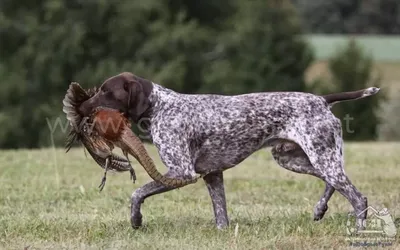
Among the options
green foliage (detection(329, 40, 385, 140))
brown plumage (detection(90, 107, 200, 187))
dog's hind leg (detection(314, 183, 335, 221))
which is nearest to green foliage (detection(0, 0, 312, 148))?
green foliage (detection(329, 40, 385, 140))

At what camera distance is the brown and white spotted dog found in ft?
24.6

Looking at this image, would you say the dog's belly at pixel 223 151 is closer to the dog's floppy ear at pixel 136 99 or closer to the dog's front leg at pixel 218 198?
the dog's front leg at pixel 218 198

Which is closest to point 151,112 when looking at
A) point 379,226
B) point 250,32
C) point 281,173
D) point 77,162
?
point 379,226

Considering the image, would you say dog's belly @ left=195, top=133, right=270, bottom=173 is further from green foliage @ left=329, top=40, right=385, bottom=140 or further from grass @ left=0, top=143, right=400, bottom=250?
green foliage @ left=329, top=40, right=385, bottom=140

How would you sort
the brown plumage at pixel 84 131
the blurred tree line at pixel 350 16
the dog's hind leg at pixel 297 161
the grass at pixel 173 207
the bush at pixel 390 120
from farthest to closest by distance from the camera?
the blurred tree line at pixel 350 16 → the bush at pixel 390 120 → the dog's hind leg at pixel 297 161 → the brown plumage at pixel 84 131 → the grass at pixel 173 207

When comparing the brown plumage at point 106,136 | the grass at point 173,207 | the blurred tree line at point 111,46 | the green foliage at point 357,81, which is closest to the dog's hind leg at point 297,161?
the grass at point 173,207

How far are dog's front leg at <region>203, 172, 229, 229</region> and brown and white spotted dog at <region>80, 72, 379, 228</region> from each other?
0.27 metres

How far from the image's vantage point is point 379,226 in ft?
24.1

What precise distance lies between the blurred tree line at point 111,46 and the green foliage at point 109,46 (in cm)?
4

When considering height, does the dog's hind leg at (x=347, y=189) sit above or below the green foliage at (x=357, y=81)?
above

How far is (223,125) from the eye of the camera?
7.59 metres

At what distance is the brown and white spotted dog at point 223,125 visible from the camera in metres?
7.49

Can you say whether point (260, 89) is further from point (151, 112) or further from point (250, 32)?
point (151, 112)

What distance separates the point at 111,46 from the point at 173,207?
28892 mm
